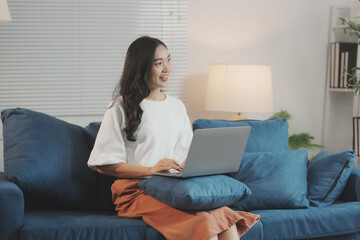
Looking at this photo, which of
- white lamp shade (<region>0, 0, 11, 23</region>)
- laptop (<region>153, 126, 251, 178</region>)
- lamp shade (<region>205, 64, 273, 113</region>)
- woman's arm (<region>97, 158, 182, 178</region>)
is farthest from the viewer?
lamp shade (<region>205, 64, 273, 113</region>)

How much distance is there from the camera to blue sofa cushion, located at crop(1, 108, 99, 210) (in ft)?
8.20

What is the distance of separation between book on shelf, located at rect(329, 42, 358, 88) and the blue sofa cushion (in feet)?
8.11

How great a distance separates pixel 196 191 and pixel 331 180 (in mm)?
1026

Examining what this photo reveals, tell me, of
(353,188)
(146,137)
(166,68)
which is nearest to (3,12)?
(166,68)

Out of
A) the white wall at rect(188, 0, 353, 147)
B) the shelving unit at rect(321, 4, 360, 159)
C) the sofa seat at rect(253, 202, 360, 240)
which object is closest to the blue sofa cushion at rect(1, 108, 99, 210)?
the sofa seat at rect(253, 202, 360, 240)

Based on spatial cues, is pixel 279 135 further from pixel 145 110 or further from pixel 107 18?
pixel 107 18

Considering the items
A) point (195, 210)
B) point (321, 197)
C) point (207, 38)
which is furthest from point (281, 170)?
point (207, 38)

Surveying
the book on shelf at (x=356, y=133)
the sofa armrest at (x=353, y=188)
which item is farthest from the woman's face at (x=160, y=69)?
the book on shelf at (x=356, y=133)

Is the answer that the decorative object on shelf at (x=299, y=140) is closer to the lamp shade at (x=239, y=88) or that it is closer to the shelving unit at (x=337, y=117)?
the shelving unit at (x=337, y=117)

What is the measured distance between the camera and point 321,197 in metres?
2.87

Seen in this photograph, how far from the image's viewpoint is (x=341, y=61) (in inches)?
171

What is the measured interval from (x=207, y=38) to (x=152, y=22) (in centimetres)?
47

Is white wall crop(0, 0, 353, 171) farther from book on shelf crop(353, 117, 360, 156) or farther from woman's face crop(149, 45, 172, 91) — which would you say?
woman's face crop(149, 45, 172, 91)

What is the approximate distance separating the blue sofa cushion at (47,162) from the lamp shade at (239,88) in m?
1.39
